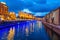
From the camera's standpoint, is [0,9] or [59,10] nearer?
[59,10]

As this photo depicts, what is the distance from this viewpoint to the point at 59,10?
77.5 ft

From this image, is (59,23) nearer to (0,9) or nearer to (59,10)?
(59,10)

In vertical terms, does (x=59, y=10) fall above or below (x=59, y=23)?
above

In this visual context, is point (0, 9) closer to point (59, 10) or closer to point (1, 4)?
point (1, 4)

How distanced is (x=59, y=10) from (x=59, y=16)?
950 millimetres

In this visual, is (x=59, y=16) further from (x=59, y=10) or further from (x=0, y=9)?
(x=0, y=9)

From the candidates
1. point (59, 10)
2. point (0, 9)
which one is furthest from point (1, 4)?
point (59, 10)

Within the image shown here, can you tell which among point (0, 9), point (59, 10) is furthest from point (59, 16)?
point (0, 9)

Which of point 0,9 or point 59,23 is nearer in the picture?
point 59,23

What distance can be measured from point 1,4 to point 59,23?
8626 centimetres

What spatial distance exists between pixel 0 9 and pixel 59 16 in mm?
80621

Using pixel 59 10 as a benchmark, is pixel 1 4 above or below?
above

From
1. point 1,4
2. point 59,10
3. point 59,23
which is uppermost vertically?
point 1,4

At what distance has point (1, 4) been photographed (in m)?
105
